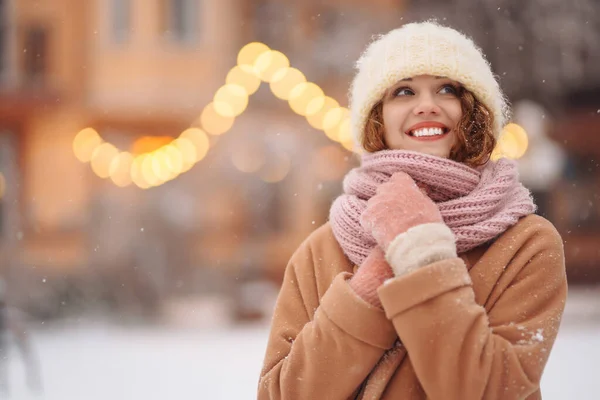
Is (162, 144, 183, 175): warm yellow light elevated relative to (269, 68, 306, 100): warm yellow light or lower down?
lower down

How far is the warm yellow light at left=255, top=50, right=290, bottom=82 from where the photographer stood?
9.34m

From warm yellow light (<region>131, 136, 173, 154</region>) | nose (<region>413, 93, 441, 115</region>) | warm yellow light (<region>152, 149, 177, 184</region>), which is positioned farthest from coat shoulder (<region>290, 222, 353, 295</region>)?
warm yellow light (<region>131, 136, 173, 154</region>)

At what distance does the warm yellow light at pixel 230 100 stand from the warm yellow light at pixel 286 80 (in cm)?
46

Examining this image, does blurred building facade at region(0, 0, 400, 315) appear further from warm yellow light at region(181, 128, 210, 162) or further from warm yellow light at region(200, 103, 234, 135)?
warm yellow light at region(200, 103, 234, 135)

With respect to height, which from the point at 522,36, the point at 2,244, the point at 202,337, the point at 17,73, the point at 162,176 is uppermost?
the point at 17,73

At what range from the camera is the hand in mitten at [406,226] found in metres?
1.57

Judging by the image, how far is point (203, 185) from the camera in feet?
45.0

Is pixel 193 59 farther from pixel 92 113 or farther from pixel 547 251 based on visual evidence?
pixel 547 251

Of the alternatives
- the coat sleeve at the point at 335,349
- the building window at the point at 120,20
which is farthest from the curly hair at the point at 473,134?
the building window at the point at 120,20

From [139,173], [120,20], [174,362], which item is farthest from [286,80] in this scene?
[120,20]

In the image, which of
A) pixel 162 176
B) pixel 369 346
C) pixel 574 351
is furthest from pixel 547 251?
pixel 162 176

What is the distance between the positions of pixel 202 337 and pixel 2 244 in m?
5.98

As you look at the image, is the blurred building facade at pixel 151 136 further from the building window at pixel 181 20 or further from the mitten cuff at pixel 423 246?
the mitten cuff at pixel 423 246

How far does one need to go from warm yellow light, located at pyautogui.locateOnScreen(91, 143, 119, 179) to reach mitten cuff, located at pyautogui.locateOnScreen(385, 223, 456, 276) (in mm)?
12685
